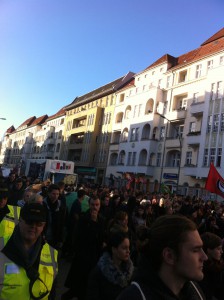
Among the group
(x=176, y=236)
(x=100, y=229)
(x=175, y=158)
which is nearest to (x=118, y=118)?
(x=175, y=158)

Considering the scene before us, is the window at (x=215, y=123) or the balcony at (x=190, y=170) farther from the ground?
the window at (x=215, y=123)

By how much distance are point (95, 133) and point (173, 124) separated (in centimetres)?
2135

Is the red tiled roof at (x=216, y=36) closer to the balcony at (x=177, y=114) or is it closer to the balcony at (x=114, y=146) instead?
the balcony at (x=177, y=114)

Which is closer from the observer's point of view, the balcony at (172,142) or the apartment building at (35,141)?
the balcony at (172,142)

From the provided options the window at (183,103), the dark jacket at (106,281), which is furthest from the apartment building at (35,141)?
the dark jacket at (106,281)

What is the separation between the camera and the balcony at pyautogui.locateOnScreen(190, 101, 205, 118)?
37.7 meters

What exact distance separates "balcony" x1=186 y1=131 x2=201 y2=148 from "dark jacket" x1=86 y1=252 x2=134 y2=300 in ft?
114

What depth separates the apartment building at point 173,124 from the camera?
36031mm

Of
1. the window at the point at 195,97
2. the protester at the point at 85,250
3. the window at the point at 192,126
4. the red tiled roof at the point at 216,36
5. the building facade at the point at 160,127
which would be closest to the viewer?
the protester at the point at 85,250

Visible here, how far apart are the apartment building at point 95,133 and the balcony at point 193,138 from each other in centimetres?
2059

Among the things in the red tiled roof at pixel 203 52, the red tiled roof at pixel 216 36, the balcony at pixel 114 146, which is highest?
the red tiled roof at pixel 216 36

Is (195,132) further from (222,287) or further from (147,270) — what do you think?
(147,270)

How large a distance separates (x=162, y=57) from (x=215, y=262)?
161 feet

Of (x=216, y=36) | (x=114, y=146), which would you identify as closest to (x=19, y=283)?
(x=216, y=36)
